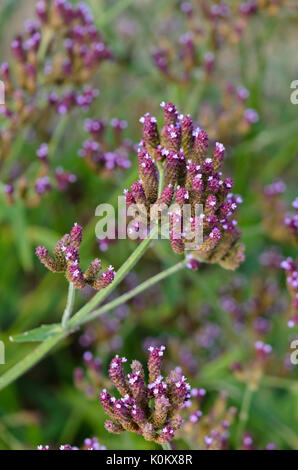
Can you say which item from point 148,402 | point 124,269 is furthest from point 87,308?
point 148,402

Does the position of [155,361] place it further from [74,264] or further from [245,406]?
[245,406]

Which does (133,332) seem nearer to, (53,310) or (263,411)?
(53,310)

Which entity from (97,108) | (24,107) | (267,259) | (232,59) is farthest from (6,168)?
(232,59)

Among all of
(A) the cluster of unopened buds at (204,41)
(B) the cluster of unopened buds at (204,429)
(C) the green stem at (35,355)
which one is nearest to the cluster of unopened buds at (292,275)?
(B) the cluster of unopened buds at (204,429)

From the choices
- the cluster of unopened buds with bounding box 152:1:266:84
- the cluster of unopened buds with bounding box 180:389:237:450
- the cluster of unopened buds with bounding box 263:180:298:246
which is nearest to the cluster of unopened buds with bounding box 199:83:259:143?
the cluster of unopened buds with bounding box 152:1:266:84

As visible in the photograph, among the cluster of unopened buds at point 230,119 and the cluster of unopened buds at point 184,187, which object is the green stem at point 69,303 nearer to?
the cluster of unopened buds at point 184,187

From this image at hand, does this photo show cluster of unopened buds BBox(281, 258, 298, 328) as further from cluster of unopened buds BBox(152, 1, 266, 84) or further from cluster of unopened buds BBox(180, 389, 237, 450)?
cluster of unopened buds BBox(152, 1, 266, 84)
